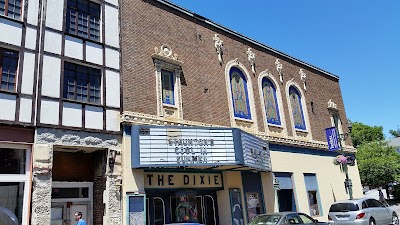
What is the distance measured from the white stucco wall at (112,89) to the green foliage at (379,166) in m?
32.9

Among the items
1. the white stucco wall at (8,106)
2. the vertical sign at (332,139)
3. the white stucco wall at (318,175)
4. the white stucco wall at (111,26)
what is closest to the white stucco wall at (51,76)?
the white stucco wall at (8,106)

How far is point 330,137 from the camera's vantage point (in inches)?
971

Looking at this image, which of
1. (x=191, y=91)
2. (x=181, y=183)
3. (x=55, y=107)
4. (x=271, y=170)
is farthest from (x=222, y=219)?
(x=55, y=107)

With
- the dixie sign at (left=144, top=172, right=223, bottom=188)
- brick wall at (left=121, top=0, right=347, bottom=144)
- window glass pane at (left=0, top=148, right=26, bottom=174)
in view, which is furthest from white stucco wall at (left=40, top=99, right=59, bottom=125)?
the dixie sign at (left=144, top=172, right=223, bottom=188)

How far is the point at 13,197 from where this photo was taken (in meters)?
11.2

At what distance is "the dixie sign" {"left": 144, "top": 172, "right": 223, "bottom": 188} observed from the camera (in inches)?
565

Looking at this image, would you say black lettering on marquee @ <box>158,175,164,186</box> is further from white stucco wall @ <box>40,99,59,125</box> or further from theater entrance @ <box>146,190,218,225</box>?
white stucco wall @ <box>40,99,59,125</box>

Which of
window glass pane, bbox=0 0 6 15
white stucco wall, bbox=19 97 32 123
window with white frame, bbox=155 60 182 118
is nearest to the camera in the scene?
white stucco wall, bbox=19 97 32 123

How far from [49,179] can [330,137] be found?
19.3 meters

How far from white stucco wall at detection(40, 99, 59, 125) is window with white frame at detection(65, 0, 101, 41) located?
3.21 m

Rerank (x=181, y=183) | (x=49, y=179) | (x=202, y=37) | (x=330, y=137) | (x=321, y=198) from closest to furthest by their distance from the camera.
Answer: (x=49, y=179) → (x=181, y=183) → (x=202, y=37) → (x=321, y=198) → (x=330, y=137)

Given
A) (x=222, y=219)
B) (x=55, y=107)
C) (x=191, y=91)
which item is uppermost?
(x=191, y=91)

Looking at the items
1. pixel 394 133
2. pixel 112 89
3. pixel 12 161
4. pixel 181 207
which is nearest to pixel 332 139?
pixel 181 207

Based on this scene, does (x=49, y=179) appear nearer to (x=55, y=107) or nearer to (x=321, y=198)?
(x=55, y=107)
